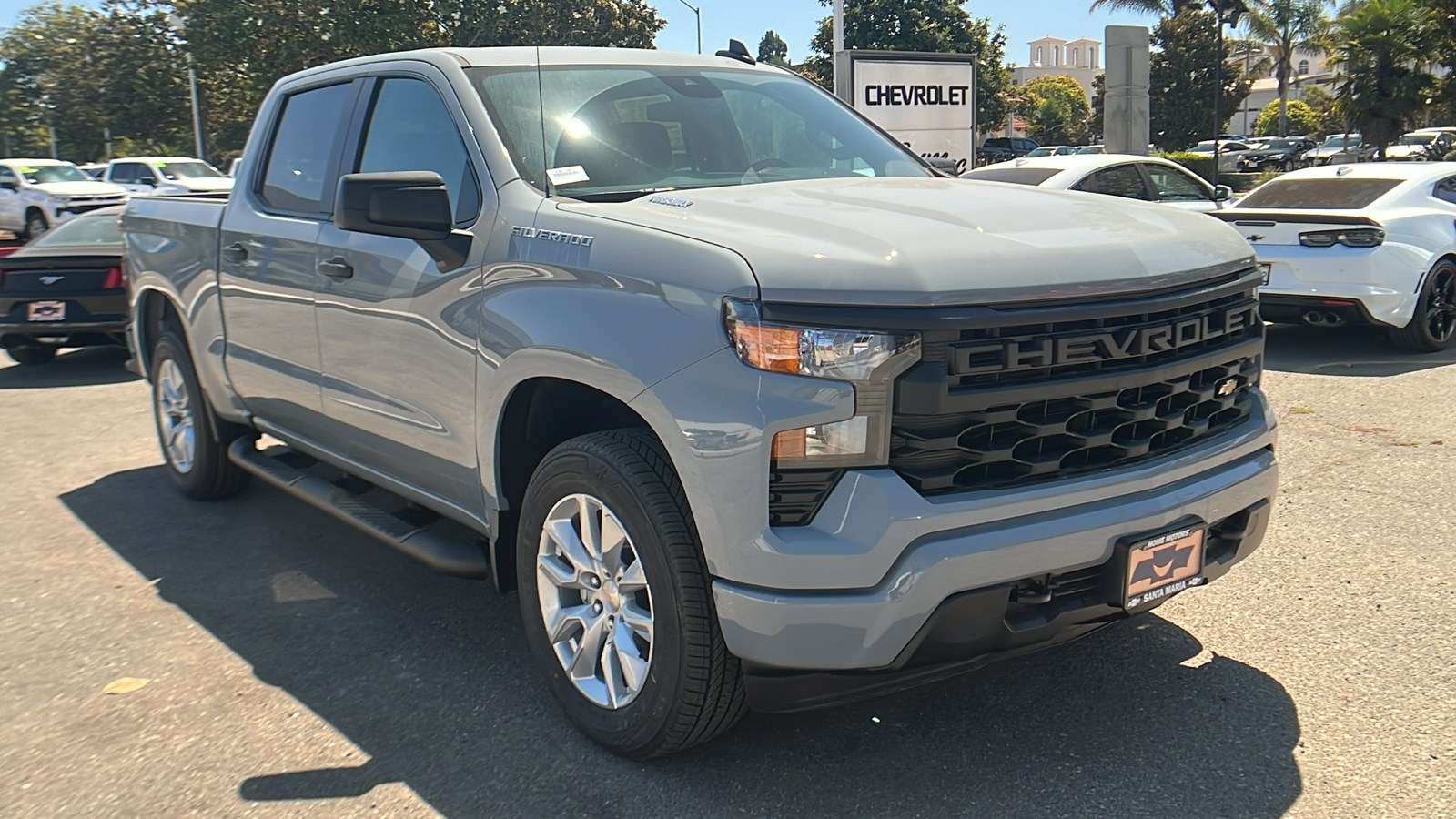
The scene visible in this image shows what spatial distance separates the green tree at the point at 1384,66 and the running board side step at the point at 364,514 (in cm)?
3032

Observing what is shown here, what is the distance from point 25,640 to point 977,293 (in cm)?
360

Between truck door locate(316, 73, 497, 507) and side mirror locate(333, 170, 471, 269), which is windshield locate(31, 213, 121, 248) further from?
side mirror locate(333, 170, 471, 269)

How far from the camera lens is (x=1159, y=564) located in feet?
9.61

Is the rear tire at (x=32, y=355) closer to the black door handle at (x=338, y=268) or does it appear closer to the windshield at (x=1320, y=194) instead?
the black door handle at (x=338, y=268)

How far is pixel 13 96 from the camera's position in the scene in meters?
57.1

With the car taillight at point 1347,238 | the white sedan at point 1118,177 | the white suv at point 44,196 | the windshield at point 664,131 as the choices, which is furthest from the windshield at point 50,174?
the windshield at point 664,131

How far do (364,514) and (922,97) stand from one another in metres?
12.4

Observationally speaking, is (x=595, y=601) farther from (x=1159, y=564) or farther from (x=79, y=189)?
(x=79, y=189)

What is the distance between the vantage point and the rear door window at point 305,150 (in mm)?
4535

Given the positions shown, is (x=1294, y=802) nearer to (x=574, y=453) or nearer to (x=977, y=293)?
(x=977, y=293)

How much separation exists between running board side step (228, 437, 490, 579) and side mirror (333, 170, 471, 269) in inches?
35.6

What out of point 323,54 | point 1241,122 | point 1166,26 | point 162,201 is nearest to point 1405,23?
point 1166,26

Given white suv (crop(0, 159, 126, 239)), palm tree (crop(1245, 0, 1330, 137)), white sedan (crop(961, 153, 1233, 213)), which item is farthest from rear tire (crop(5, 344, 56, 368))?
palm tree (crop(1245, 0, 1330, 137))

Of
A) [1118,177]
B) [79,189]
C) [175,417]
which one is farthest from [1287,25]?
[175,417]
